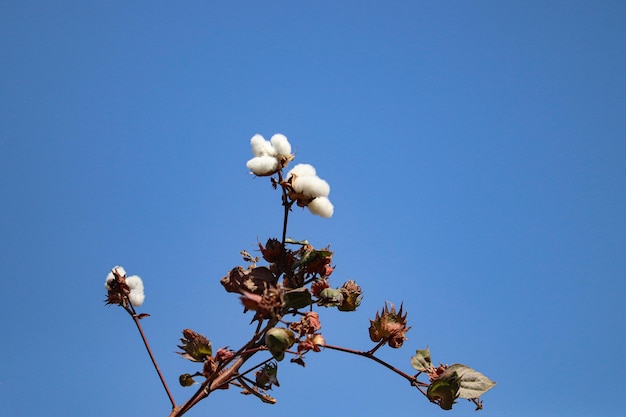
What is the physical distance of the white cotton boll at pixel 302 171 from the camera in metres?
1.40

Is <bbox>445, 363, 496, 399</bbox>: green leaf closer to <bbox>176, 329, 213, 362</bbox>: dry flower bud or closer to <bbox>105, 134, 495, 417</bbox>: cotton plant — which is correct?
<bbox>105, 134, 495, 417</bbox>: cotton plant

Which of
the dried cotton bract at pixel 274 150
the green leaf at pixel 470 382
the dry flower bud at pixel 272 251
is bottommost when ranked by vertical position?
the green leaf at pixel 470 382

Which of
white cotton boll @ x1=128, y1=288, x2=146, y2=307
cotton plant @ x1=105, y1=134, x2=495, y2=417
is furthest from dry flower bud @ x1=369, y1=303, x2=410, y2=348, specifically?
white cotton boll @ x1=128, y1=288, x2=146, y2=307

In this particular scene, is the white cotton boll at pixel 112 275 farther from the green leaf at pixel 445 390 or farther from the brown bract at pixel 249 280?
the green leaf at pixel 445 390

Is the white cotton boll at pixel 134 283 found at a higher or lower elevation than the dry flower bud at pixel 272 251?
higher

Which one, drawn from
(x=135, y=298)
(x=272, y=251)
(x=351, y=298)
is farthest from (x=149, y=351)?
(x=351, y=298)

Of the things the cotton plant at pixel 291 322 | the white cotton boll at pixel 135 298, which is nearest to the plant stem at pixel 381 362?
the cotton plant at pixel 291 322

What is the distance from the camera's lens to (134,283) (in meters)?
1.80

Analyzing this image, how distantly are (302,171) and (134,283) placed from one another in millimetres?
726

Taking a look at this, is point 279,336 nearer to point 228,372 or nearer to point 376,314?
point 228,372

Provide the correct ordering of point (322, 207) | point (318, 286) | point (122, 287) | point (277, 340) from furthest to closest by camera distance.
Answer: point (122, 287) → point (318, 286) → point (322, 207) → point (277, 340)

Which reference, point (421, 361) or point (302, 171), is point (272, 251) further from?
point (421, 361)

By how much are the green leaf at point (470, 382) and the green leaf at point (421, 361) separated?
0.06 m

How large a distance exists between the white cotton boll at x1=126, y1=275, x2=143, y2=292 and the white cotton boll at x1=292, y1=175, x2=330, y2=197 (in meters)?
0.70
